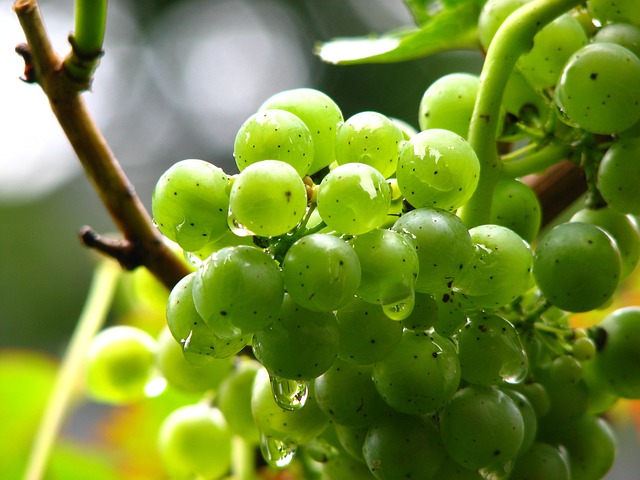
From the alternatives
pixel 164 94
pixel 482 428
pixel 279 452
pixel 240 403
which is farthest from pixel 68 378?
pixel 164 94

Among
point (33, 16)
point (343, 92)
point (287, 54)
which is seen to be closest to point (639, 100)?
point (33, 16)

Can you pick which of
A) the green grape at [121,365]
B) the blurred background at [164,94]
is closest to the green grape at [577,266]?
the green grape at [121,365]

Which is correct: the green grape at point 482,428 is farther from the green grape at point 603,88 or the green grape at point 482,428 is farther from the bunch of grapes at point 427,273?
the green grape at point 603,88

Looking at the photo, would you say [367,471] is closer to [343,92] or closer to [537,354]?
[537,354]

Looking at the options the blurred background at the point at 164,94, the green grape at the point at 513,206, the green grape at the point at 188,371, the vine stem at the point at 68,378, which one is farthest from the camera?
the blurred background at the point at 164,94

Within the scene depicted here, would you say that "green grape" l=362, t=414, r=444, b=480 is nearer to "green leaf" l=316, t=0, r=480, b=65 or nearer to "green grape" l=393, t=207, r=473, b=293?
"green grape" l=393, t=207, r=473, b=293
